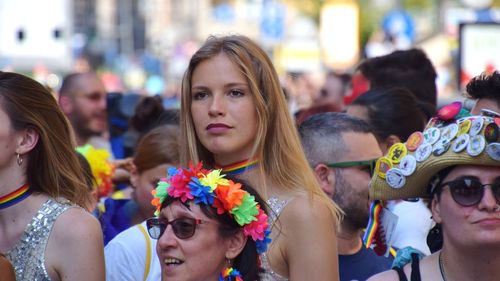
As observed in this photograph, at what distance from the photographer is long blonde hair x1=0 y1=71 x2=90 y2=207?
444 centimetres

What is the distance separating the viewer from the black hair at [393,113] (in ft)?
21.8

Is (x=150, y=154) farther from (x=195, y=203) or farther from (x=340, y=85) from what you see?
(x=340, y=85)

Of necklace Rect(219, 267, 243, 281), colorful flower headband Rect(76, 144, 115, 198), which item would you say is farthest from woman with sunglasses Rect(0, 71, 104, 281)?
colorful flower headband Rect(76, 144, 115, 198)

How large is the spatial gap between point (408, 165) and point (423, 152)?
0.26 feet

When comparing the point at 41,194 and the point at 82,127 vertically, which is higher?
the point at 41,194

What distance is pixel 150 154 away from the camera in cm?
628

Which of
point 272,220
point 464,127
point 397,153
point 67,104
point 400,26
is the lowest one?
point 400,26

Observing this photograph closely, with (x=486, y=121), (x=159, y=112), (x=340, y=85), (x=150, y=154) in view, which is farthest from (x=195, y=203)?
(x=340, y=85)

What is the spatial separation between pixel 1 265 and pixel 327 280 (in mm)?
1322

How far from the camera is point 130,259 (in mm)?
5129

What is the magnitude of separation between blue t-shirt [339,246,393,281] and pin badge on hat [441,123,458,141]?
1.36 meters

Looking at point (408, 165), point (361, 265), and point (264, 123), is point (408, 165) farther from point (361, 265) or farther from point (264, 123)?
point (361, 265)

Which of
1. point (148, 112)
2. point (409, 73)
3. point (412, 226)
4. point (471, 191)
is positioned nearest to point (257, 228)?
point (471, 191)

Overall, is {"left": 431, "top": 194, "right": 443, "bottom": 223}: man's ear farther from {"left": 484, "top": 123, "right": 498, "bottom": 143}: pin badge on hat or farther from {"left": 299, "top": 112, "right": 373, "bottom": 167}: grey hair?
{"left": 299, "top": 112, "right": 373, "bottom": 167}: grey hair
